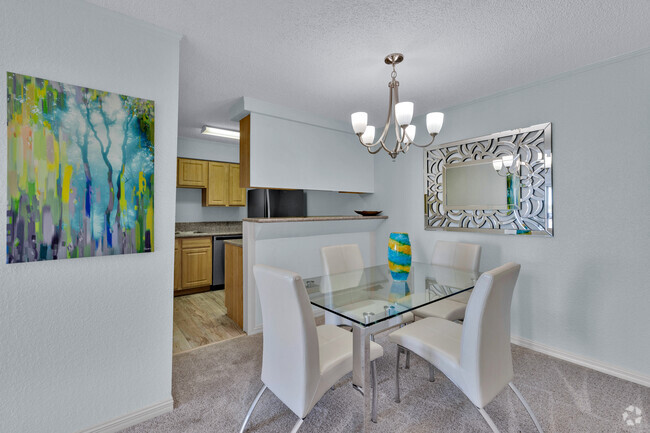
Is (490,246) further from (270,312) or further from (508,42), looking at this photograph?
(270,312)

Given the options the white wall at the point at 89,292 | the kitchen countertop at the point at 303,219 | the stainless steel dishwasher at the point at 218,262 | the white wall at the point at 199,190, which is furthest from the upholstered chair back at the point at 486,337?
the white wall at the point at 199,190

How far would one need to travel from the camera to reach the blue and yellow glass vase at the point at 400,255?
2.24 m

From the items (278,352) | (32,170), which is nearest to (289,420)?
(278,352)

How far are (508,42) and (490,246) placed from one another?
179cm

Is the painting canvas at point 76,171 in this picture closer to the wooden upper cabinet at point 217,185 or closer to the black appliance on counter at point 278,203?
the black appliance on counter at point 278,203

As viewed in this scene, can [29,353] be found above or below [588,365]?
above

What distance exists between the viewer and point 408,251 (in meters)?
2.25

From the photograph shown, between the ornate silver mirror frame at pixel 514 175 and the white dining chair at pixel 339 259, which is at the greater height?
the ornate silver mirror frame at pixel 514 175

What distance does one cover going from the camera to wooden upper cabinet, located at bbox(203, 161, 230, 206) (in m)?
4.60

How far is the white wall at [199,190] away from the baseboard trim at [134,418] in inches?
134

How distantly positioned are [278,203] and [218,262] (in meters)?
1.57

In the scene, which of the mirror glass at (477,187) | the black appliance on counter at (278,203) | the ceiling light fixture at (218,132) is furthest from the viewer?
the ceiling light fixture at (218,132)

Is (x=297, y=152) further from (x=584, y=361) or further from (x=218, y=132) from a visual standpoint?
(x=584, y=361)

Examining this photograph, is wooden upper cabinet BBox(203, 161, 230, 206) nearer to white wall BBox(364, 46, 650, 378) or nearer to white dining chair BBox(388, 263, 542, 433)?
white wall BBox(364, 46, 650, 378)
